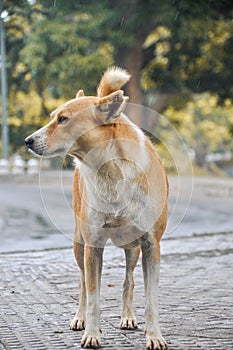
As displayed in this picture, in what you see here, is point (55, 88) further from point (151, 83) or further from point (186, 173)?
point (186, 173)

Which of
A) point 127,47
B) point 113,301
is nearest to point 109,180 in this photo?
point 113,301

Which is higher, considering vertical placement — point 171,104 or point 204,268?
point 171,104

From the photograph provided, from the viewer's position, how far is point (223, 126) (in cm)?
4300

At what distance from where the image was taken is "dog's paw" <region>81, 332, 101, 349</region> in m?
5.19

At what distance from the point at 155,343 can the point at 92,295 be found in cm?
58

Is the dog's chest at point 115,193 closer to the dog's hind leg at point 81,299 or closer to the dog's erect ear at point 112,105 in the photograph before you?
the dog's erect ear at point 112,105

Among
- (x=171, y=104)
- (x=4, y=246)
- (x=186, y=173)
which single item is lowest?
(x=4, y=246)

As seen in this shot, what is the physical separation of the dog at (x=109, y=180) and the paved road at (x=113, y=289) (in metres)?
0.43

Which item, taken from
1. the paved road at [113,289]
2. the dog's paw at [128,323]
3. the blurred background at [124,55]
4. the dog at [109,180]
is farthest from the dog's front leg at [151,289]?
the blurred background at [124,55]

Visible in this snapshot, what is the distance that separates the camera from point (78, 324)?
5.74 m

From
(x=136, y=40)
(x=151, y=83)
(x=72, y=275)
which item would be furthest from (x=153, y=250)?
(x=151, y=83)

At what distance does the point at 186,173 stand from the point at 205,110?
33.8 m

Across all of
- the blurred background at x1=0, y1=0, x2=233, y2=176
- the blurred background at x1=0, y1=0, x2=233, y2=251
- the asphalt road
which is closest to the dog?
the asphalt road

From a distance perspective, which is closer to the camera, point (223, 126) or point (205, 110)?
point (205, 110)
